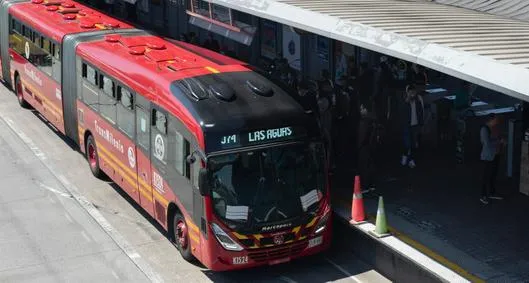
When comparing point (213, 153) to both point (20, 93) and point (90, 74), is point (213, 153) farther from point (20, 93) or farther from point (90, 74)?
point (20, 93)

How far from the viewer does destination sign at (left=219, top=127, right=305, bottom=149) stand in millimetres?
13484

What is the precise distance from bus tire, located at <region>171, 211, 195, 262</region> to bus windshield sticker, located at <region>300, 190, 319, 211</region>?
1909mm

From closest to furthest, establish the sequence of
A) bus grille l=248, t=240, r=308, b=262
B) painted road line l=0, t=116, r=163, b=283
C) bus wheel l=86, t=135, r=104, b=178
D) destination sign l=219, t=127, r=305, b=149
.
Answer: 1. destination sign l=219, t=127, r=305, b=149
2. bus grille l=248, t=240, r=308, b=262
3. painted road line l=0, t=116, r=163, b=283
4. bus wheel l=86, t=135, r=104, b=178

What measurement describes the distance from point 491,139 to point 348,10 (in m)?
3.32

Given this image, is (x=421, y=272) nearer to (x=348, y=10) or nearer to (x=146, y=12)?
(x=348, y=10)

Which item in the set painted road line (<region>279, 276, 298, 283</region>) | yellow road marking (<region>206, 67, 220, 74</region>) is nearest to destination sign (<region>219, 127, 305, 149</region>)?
yellow road marking (<region>206, 67, 220, 74</region>)

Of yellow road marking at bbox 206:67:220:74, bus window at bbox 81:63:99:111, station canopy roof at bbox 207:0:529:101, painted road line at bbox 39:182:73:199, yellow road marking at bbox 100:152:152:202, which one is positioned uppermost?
station canopy roof at bbox 207:0:529:101

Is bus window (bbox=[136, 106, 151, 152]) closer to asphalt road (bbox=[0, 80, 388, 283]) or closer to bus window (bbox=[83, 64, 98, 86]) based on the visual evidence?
asphalt road (bbox=[0, 80, 388, 283])

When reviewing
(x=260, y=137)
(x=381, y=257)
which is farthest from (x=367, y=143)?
(x=260, y=137)

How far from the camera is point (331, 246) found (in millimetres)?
15555

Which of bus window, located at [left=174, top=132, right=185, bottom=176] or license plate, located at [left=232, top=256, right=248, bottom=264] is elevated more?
A: bus window, located at [left=174, top=132, right=185, bottom=176]

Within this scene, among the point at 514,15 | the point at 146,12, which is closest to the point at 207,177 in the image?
the point at 514,15

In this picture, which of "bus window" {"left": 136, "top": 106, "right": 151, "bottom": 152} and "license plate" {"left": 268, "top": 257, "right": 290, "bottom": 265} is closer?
"license plate" {"left": 268, "top": 257, "right": 290, "bottom": 265}

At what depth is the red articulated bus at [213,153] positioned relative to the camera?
1357 cm
